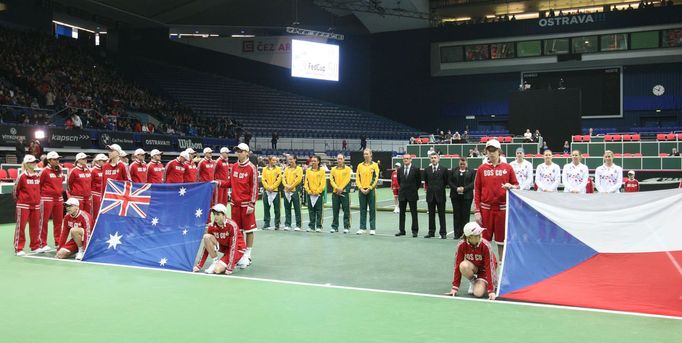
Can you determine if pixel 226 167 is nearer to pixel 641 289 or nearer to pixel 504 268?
pixel 504 268

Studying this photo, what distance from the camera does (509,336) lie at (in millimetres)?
6320

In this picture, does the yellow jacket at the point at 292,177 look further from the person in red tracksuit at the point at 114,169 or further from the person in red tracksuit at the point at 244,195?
the person in red tracksuit at the point at 244,195

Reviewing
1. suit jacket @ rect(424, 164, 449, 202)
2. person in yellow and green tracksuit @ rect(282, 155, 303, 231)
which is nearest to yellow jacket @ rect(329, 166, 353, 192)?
person in yellow and green tracksuit @ rect(282, 155, 303, 231)

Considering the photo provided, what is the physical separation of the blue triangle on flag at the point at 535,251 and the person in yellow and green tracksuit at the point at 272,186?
28.7 ft

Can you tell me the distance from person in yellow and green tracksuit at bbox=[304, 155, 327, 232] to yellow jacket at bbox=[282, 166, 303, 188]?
218mm

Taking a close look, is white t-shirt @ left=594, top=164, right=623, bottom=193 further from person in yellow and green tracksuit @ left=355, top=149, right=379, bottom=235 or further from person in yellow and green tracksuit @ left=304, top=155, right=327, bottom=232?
person in yellow and green tracksuit @ left=304, top=155, right=327, bottom=232

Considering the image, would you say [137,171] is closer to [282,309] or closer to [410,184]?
[410,184]

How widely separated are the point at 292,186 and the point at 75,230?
6.21 metres

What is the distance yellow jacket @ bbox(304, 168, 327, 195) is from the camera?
1592 cm

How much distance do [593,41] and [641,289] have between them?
138 ft

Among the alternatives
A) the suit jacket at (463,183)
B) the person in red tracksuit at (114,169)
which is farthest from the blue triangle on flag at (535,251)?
the person in red tracksuit at (114,169)

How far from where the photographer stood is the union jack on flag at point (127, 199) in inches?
448

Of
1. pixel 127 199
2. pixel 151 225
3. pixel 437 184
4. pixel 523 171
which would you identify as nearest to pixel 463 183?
pixel 437 184

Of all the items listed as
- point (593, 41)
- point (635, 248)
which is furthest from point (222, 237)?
point (593, 41)
